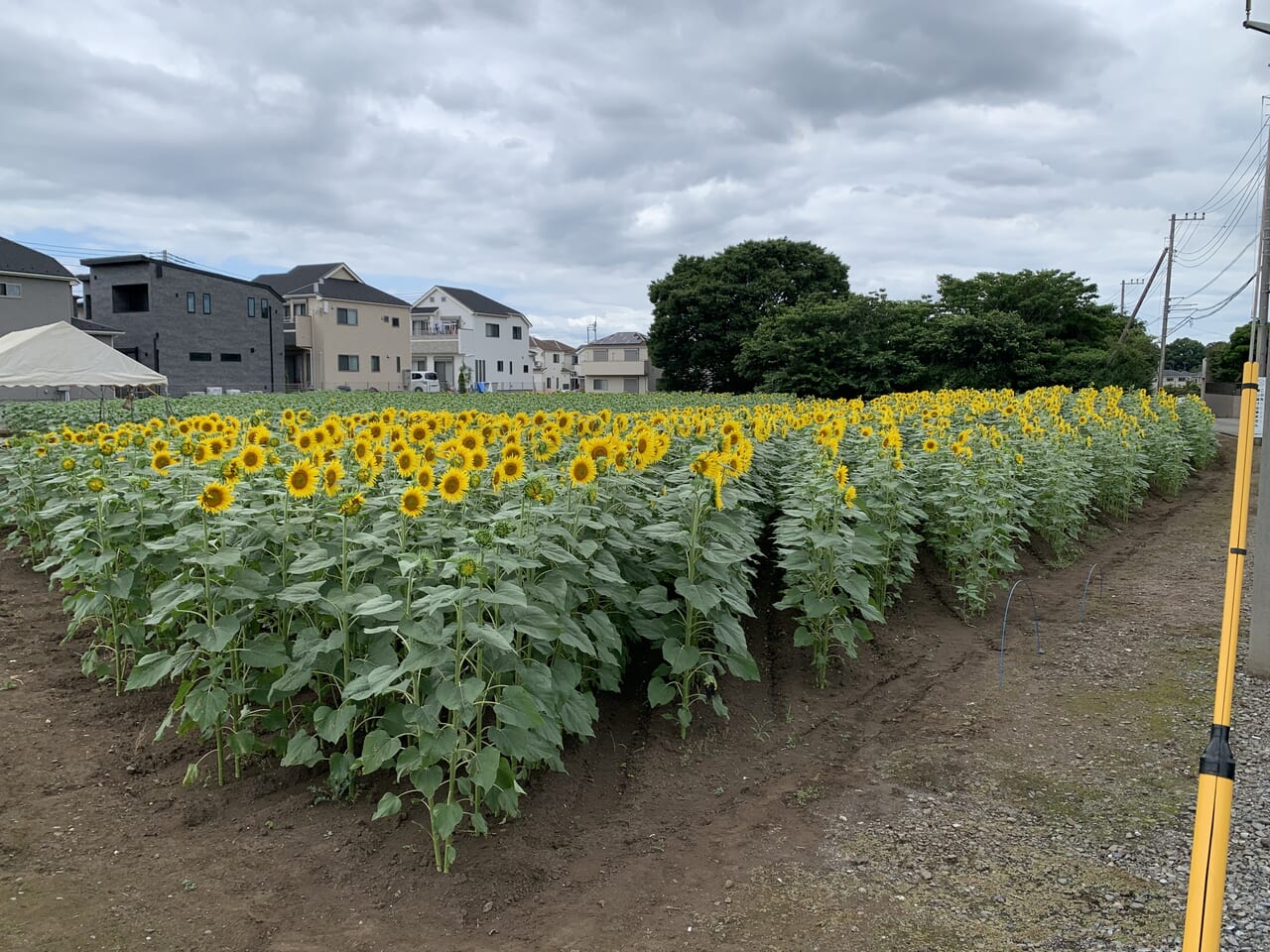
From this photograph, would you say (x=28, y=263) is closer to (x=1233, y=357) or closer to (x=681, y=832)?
(x=681, y=832)

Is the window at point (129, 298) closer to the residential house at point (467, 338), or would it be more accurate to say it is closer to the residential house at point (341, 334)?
the residential house at point (341, 334)

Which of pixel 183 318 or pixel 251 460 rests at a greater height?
pixel 183 318

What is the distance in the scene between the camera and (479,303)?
62.4 metres

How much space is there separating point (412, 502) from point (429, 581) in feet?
0.93

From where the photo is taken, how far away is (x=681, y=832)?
3.39m

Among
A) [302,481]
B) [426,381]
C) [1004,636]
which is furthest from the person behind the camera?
[426,381]

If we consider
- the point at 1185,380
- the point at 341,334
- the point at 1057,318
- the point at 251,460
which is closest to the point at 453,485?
the point at 251,460

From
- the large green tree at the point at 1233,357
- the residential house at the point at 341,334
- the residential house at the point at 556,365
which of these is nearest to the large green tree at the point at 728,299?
the residential house at the point at 341,334

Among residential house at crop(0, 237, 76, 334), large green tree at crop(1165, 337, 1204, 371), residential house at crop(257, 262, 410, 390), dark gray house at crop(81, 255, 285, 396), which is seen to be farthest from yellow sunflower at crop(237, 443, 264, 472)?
large green tree at crop(1165, 337, 1204, 371)

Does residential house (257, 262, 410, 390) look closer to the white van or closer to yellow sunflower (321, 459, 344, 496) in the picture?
the white van

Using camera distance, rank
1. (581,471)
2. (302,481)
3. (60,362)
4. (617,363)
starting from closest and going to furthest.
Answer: (302,481) → (581,471) → (60,362) → (617,363)

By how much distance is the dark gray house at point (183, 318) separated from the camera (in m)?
37.9

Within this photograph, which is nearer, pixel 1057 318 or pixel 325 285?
pixel 1057 318

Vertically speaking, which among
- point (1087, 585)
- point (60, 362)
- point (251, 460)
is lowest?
point (1087, 585)
